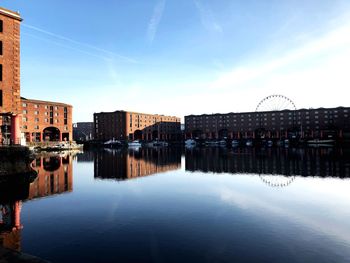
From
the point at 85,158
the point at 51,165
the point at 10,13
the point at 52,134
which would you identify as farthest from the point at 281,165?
the point at 52,134

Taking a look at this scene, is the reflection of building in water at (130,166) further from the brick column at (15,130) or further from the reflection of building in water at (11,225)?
the reflection of building in water at (11,225)

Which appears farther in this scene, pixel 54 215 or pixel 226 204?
pixel 226 204

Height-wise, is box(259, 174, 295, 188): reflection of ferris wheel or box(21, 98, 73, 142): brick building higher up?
box(21, 98, 73, 142): brick building

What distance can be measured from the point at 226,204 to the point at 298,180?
52.1 ft

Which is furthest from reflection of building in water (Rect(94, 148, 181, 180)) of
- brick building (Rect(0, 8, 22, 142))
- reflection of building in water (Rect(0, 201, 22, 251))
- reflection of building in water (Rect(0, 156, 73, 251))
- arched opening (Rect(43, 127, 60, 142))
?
arched opening (Rect(43, 127, 60, 142))

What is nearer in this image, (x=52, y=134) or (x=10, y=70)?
(x=10, y=70)

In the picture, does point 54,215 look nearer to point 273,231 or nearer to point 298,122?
point 273,231

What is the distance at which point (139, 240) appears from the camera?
13.7 metres

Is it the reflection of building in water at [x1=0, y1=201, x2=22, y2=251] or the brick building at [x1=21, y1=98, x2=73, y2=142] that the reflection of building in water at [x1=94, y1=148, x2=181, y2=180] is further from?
the brick building at [x1=21, y1=98, x2=73, y2=142]

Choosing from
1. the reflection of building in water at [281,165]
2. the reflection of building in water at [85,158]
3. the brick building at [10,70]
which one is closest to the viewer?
the brick building at [10,70]

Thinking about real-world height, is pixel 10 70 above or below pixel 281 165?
above

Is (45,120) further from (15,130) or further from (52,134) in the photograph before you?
(15,130)

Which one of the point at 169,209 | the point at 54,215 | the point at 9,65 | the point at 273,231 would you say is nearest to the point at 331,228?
the point at 273,231

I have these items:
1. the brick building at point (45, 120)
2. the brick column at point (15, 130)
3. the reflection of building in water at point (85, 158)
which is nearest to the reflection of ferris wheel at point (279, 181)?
the brick column at point (15, 130)
